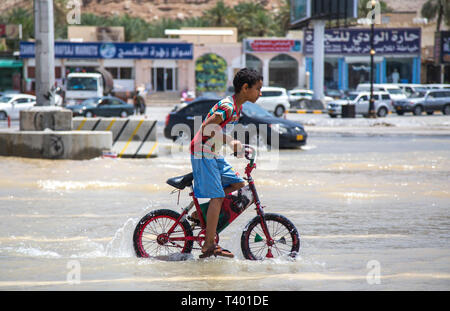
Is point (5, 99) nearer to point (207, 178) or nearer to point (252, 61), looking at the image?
point (207, 178)

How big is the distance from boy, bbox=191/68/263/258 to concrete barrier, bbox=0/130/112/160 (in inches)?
382

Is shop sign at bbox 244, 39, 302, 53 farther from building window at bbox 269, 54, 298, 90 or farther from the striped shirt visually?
the striped shirt

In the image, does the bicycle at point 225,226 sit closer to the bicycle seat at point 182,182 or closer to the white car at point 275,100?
the bicycle seat at point 182,182

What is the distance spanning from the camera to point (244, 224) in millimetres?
8859

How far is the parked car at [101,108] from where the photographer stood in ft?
115

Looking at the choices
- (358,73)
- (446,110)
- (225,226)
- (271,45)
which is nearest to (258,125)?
(225,226)

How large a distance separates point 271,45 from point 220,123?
200 feet

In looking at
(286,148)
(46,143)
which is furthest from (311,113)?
(46,143)

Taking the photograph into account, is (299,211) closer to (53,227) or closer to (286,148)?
(53,227)

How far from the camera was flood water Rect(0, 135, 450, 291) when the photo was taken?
→ 608 centimetres

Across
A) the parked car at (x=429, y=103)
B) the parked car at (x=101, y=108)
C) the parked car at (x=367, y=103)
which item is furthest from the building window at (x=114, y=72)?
the parked car at (x=429, y=103)

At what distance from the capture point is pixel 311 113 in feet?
151

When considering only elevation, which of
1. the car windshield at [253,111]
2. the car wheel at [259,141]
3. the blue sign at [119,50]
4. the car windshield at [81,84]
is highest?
the blue sign at [119,50]

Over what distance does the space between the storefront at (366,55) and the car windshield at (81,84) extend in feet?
88.5
